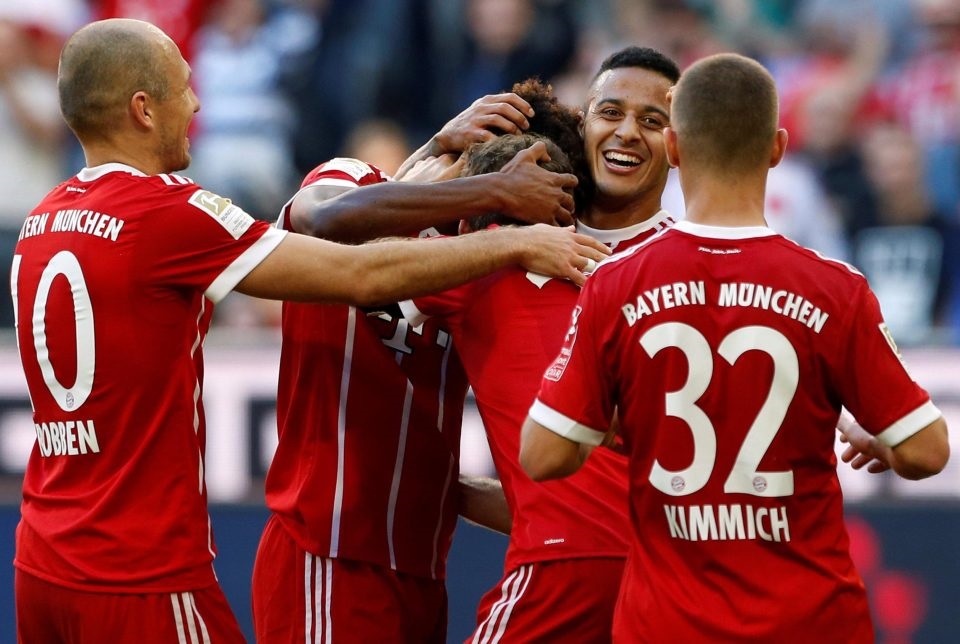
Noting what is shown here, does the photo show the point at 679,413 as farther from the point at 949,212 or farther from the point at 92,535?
the point at 949,212

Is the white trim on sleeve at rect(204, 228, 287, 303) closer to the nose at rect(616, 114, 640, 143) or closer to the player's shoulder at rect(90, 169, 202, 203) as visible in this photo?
the player's shoulder at rect(90, 169, 202, 203)

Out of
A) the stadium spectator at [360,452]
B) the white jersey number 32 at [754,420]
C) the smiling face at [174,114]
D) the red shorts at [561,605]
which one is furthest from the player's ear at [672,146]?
the smiling face at [174,114]

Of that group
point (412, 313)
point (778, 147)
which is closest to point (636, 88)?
point (412, 313)

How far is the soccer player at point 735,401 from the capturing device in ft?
10.1

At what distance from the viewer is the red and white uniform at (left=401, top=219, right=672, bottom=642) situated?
3512 mm

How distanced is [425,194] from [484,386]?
577 mm

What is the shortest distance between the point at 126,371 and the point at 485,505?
4.16 ft

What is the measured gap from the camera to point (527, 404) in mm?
3604

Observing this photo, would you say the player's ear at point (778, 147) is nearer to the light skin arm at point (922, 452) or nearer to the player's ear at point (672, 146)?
the player's ear at point (672, 146)

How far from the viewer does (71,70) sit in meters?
3.70

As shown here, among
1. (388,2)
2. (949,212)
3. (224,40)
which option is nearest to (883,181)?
(949,212)

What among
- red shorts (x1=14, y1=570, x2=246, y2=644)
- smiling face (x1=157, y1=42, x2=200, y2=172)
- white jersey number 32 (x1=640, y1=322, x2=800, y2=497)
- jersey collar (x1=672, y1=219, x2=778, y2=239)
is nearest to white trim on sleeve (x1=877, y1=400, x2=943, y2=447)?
white jersey number 32 (x1=640, y1=322, x2=800, y2=497)

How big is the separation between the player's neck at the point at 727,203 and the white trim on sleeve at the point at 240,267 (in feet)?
3.63

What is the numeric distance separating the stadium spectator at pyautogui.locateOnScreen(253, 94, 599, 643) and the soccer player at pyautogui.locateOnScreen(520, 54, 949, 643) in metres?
0.99
